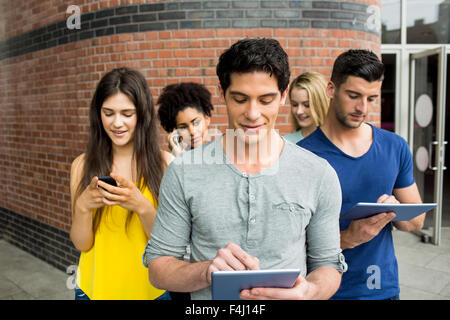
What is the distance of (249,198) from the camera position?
1355 mm

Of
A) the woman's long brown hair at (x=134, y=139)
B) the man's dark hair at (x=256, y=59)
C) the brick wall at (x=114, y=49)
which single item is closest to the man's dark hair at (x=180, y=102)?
the woman's long brown hair at (x=134, y=139)

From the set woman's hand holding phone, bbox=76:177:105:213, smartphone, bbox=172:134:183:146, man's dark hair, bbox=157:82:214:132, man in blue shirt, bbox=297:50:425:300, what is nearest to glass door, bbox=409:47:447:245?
man's dark hair, bbox=157:82:214:132

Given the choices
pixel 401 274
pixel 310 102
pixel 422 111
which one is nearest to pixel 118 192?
pixel 310 102

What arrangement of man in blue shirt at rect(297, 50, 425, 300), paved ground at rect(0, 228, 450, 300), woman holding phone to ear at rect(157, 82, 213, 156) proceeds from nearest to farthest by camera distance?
man in blue shirt at rect(297, 50, 425, 300) → woman holding phone to ear at rect(157, 82, 213, 156) → paved ground at rect(0, 228, 450, 300)

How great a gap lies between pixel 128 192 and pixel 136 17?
293cm

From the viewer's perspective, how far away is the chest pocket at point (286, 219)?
137cm

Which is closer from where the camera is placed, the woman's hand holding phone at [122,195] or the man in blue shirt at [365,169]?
the woman's hand holding phone at [122,195]

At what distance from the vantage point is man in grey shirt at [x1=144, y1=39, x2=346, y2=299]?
4.45ft

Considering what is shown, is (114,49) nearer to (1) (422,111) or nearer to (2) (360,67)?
(2) (360,67)

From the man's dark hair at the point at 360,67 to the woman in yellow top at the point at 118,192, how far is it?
1008mm

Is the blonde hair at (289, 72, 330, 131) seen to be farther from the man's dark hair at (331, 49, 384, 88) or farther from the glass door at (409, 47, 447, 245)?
the glass door at (409, 47, 447, 245)

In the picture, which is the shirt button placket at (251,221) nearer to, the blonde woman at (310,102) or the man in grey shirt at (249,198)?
the man in grey shirt at (249,198)

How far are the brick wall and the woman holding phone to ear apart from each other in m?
1.02

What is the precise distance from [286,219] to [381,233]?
82 centimetres
